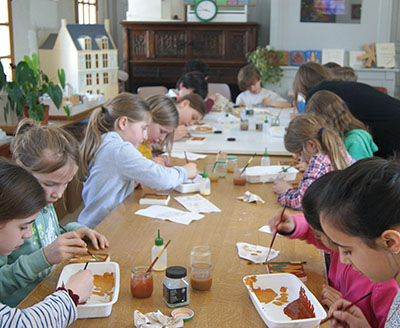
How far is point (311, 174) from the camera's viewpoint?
9.02 feet

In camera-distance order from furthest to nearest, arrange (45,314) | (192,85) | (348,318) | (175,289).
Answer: (192,85), (175,289), (348,318), (45,314)

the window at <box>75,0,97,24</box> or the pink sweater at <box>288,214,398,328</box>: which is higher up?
the window at <box>75,0,97,24</box>

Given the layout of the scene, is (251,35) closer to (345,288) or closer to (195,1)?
(195,1)

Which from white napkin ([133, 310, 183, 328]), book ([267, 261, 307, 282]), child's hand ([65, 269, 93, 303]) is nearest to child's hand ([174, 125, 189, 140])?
book ([267, 261, 307, 282])

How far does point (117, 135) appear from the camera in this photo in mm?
3020

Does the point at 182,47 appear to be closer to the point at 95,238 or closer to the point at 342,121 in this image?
the point at 342,121

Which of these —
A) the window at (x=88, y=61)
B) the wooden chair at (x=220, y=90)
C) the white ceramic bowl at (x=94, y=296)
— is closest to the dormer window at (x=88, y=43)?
the window at (x=88, y=61)

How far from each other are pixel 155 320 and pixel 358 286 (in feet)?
2.49

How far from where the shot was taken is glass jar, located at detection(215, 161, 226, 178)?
137 inches

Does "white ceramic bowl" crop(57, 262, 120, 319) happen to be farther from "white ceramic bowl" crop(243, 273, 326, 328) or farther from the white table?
the white table

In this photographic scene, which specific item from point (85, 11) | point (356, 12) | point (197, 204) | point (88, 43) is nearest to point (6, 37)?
point (88, 43)

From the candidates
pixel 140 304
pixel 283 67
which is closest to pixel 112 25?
pixel 283 67

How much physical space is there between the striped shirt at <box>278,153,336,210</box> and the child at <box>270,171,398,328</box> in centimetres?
56

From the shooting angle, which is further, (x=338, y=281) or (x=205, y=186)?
(x=205, y=186)
